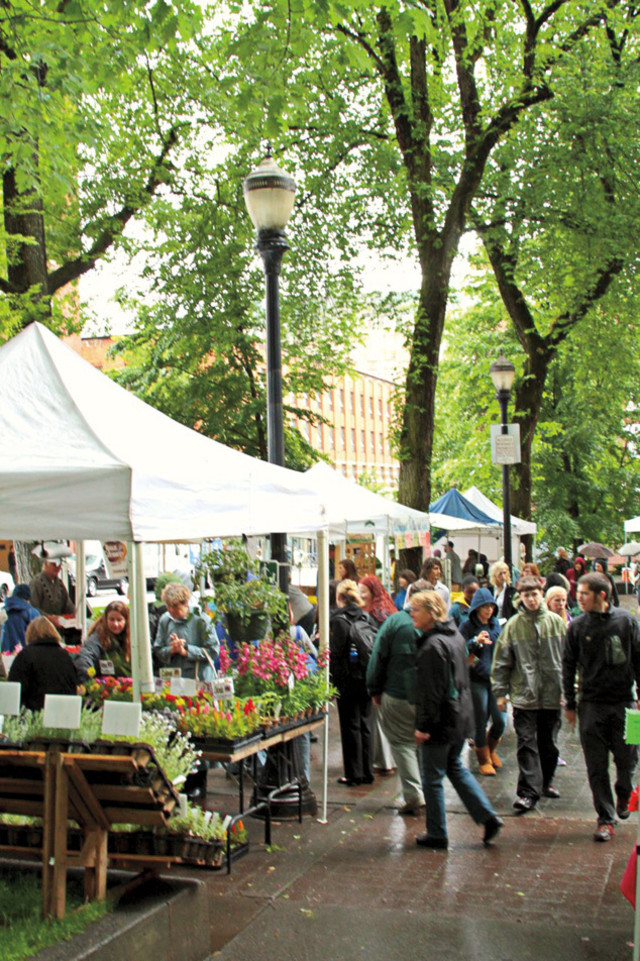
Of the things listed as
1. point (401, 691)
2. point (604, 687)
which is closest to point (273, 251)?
point (401, 691)

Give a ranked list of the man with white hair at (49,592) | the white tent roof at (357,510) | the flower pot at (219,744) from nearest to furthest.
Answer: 1. the flower pot at (219,744)
2. the man with white hair at (49,592)
3. the white tent roof at (357,510)

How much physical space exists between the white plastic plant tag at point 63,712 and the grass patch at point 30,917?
2.79ft

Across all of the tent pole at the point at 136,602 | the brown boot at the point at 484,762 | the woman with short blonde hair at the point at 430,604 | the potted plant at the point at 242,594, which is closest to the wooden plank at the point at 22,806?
the tent pole at the point at 136,602

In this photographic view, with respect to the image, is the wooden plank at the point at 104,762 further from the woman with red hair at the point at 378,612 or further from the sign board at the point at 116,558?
the sign board at the point at 116,558

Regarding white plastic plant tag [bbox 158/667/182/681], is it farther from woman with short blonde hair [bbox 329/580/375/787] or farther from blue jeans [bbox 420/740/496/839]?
woman with short blonde hair [bbox 329/580/375/787]

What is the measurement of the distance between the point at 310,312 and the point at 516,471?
7500 millimetres

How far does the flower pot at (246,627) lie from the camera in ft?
27.0

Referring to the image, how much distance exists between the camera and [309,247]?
20406 millimetres

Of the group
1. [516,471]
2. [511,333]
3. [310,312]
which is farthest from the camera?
[511,333]

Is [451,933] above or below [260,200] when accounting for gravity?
below

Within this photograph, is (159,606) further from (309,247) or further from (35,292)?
(309,247)

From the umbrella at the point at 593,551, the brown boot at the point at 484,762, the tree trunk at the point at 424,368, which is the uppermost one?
the tree trunk at the point at 424,368

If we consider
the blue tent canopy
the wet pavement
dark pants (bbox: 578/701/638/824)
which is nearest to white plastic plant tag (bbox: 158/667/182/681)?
the wet pavement

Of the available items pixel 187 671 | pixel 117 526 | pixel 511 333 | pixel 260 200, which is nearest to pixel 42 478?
pixel 117 526
